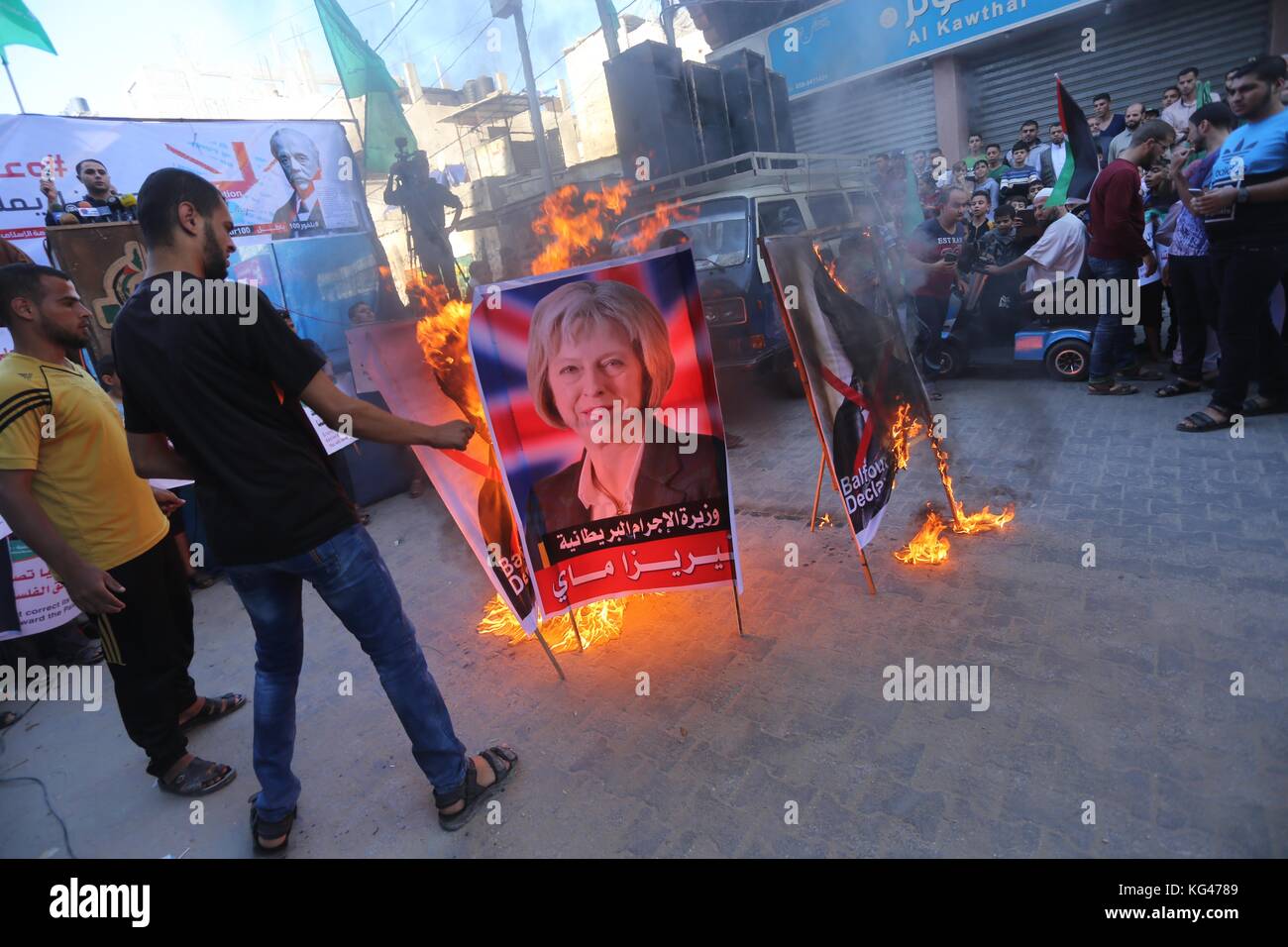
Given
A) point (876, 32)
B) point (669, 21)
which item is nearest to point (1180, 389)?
point (876, 32)

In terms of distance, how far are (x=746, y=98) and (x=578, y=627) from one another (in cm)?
1151

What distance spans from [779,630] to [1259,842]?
2.03 metres

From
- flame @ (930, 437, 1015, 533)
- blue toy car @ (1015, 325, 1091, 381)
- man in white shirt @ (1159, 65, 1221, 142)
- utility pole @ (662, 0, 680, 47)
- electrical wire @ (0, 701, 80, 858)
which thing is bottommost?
electrical wire @ (0, 701, 80, 858)

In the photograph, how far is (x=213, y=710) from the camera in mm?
3814

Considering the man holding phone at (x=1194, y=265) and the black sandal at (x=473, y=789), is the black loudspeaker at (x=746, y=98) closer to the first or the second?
the man holding phone at (x=1194, y=265)

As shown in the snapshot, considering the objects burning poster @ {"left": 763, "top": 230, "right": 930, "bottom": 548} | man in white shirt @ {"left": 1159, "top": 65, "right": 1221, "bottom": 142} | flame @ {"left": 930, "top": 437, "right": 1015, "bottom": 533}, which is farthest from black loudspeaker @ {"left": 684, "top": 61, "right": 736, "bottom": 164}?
flame @ {"left": 930, "top": 437, "right": 1015, "bottom": 533}

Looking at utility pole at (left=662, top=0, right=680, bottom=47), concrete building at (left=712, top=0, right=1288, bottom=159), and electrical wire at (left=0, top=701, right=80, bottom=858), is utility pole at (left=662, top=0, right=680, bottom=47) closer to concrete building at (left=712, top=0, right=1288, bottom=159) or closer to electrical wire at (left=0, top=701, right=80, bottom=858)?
concrete building at (left=712, top=0, right=1288, bottom=159)

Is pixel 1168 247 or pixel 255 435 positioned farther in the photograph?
pixel 1168 247

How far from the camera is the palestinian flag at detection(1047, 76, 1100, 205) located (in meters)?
6.69

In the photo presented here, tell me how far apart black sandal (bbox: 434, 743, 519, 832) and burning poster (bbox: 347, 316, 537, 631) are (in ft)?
2.06

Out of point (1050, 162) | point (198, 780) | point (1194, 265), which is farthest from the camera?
point (1050, 162)

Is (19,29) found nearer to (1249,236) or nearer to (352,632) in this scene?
(352,632)

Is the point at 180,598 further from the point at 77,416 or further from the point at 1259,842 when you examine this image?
the point at 1259,842

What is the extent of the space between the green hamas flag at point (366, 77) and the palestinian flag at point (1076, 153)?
10.2 m
